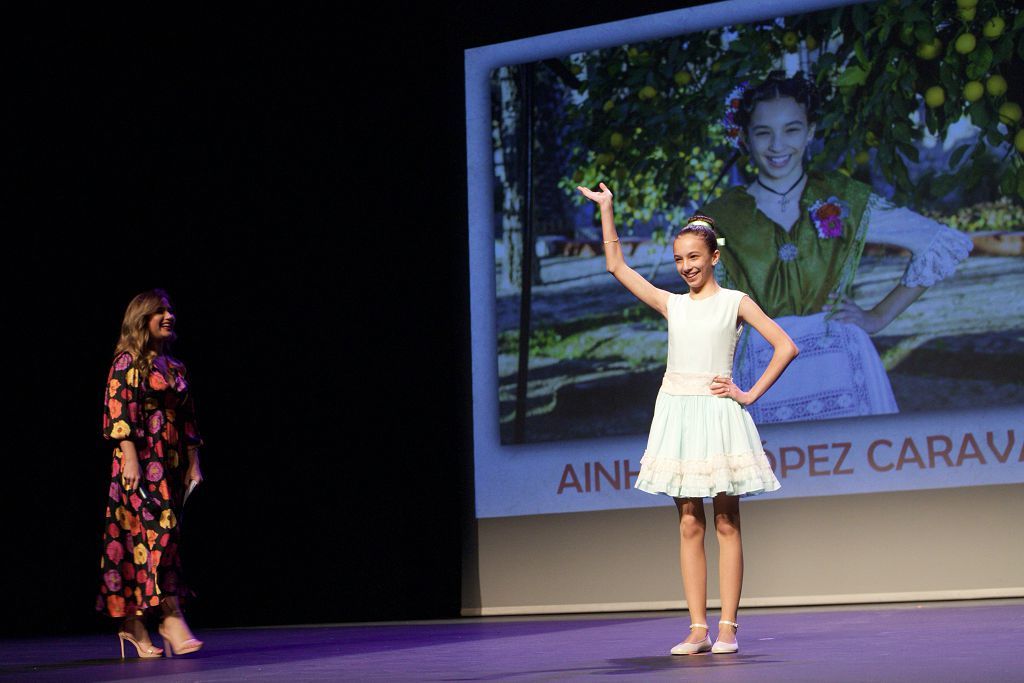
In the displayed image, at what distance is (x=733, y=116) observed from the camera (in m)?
5.14

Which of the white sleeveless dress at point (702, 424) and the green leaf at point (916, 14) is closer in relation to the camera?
the white sleeveless dress at point (702, 424)

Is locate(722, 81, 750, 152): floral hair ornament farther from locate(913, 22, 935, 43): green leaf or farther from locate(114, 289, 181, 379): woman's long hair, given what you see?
locate(114, 289, 181, 379): woman's long hair

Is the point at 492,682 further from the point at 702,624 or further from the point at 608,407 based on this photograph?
the point at 608,407

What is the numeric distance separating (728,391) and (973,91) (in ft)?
7.54

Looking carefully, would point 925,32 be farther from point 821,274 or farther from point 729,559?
point 729,559

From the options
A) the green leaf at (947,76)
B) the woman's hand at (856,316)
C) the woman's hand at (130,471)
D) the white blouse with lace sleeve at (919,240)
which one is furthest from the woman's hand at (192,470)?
the green leaf at (947,76)

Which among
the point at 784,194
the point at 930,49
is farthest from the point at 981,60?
the point at 784,194

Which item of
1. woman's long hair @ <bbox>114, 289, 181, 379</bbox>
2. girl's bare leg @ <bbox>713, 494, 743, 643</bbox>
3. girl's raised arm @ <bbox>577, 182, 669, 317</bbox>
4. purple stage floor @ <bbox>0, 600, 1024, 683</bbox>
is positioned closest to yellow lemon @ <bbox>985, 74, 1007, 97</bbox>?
purple stage floor @ <bbox>0, 600, 1024, 683</bbox>

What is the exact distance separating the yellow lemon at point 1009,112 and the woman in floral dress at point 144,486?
118 inches

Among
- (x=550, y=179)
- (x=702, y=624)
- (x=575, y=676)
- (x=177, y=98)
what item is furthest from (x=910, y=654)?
(x=177, y=98)

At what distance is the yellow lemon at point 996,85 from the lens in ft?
15.6

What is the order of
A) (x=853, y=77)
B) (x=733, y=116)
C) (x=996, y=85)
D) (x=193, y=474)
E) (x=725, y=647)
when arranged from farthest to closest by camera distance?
Answer: (x=733, y=116) → (x=853, y=77) → (x=996, y=85) → (x=193, y=474) → (x=725, y=647)

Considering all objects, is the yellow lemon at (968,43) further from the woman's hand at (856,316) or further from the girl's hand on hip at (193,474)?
the girl's hand on hip at (193,474)

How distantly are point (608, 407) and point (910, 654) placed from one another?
252 centimetres
